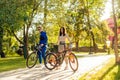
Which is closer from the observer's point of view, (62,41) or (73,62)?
(73,62)

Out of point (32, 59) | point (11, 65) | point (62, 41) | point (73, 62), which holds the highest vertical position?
point (62, 41)

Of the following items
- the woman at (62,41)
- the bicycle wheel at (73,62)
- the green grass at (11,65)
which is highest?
the woman at (62,41)

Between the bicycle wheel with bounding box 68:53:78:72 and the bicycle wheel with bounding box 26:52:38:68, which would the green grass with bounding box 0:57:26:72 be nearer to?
the bicycle wheel with bounding box 26:52:38:68

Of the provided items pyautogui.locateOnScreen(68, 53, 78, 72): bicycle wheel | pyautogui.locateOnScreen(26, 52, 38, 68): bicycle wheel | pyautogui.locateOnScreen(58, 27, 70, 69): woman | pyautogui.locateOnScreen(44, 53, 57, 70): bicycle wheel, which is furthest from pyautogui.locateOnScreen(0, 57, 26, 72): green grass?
pyautogui.locateOnScreen(68, 53, 78, 72): bicycle wheel

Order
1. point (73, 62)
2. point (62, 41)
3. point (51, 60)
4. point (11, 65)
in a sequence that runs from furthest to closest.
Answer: point (11, 65) < point (62, 41) < point (51, 60) < point (73, 62)

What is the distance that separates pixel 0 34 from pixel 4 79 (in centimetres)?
2050

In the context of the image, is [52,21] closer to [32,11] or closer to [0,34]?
[32,11]

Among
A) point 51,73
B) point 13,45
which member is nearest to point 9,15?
point 51,73

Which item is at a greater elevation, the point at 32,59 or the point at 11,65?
the point at 32,59

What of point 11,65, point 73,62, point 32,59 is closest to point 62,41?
point 73,62

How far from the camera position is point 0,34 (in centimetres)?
3138

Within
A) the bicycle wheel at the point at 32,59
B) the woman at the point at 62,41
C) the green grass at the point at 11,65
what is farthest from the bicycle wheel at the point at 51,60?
the green grass at the point at 11,65

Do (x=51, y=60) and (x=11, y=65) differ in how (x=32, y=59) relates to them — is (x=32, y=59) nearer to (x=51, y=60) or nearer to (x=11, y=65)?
(x=51, y=60)

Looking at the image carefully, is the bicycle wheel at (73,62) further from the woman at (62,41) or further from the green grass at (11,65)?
the green grass at (11,65)
